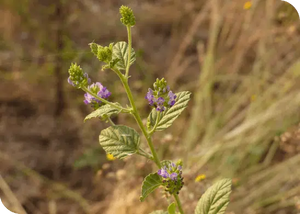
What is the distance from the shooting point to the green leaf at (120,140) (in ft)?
2.07

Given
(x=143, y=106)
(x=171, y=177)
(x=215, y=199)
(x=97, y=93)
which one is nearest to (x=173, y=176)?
(x=171, y=177)

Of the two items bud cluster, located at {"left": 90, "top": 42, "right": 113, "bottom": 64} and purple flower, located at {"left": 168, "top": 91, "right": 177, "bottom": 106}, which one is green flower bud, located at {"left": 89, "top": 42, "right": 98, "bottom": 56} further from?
purple flower, located at {"left": 168, "top": 91, "right": 177, "bottom": 106}

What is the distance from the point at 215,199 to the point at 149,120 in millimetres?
197

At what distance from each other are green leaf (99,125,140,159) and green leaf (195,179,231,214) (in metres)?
0.17

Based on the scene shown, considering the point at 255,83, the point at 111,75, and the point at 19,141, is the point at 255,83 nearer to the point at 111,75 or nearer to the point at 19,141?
the point at 111,75

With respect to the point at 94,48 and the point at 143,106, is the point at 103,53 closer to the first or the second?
the point at 94,48

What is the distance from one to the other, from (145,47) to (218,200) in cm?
194

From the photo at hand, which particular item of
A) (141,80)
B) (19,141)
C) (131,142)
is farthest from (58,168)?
(131,142)

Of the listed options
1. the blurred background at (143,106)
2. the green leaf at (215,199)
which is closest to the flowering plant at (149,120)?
the green leaf at (215,199)

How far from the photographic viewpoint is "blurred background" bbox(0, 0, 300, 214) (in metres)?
1.54

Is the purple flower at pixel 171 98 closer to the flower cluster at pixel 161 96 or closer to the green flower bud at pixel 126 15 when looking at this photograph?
the flower cluster at pixel 161 96

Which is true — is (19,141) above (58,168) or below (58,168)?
above

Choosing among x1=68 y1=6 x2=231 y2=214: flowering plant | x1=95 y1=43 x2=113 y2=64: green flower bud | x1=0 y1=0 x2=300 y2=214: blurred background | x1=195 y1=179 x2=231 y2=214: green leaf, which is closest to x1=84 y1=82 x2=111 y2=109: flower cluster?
x1=68 y1=6 x2=231 y2=214: flowering plant

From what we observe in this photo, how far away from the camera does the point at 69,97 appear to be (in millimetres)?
2064
